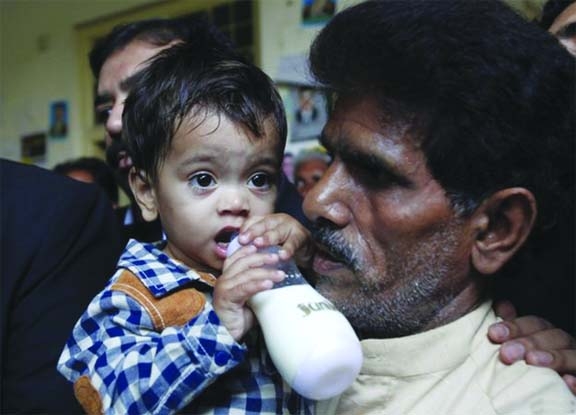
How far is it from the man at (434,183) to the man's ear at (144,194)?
47 centimetres

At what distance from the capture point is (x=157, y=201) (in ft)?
5.06

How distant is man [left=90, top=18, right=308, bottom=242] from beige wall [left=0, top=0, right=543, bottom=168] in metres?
3.30

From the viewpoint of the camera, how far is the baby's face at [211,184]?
142 centimetres

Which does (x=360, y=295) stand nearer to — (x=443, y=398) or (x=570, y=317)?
(x=443, y=398)

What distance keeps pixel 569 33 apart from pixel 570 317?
2.59 ft

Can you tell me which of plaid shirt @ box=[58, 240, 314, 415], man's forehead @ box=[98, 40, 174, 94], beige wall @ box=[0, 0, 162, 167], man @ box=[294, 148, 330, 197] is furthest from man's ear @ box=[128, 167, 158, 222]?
beige wall @ box=[0, 0, 162, 167]

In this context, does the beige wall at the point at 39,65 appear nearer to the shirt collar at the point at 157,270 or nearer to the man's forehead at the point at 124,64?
the man's forehead at the point at 124,64

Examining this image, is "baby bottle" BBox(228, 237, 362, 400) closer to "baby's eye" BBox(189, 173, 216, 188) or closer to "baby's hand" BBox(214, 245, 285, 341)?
"baby's hand" BBox(214, 245, 285, 341)

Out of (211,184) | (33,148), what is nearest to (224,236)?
(211,184)

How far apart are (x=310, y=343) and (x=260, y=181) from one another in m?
0.58

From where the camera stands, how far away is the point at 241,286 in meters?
1.15

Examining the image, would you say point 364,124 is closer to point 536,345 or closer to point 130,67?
point 536,345

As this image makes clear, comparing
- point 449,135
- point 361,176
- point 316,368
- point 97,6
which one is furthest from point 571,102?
point 97,6

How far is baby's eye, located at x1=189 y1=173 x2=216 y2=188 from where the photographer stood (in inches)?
56.7
